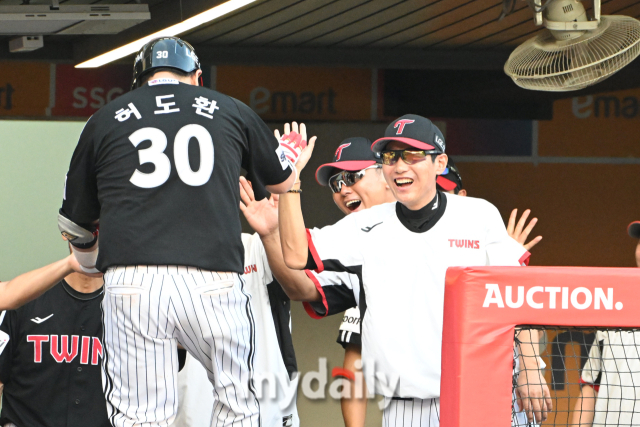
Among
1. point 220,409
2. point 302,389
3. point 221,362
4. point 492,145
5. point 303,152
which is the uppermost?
point 492,145

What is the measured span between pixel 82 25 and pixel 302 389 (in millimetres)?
3281

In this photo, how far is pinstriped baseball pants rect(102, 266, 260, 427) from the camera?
222cm

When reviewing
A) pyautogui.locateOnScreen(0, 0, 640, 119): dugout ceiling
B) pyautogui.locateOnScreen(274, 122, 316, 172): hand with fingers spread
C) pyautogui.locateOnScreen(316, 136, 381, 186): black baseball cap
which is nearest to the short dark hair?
pyautogui.locateOnScreen(274, 122, 316, 172): hand with fingers spread

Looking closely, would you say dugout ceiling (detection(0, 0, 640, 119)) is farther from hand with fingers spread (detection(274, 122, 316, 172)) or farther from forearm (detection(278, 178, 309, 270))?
forearm (detection(278, 178, 309, 270))

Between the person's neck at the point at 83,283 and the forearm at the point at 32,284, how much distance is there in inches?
18.5

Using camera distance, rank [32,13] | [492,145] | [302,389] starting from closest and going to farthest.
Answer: [32,13] < [302,389] < [492,145]

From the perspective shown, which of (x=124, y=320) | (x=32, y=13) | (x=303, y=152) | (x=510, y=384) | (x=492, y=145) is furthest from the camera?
(x=492, y=145)

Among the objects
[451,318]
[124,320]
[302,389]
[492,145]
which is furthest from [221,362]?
[492,145]

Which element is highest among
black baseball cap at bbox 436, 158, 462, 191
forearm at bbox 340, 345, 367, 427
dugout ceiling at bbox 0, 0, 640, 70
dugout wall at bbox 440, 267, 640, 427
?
dugout ceiling at bbox 0, 0, 640, 70

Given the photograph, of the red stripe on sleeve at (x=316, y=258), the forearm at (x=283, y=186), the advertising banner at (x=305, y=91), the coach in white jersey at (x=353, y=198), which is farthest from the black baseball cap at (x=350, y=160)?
the advertising banner at (x=305, y=91)

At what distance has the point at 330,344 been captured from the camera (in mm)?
6574

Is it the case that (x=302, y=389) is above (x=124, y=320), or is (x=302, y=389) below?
below

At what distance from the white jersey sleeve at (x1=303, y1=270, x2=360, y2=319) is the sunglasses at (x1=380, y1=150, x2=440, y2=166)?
515mm

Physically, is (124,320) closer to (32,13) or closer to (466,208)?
(466,208)
